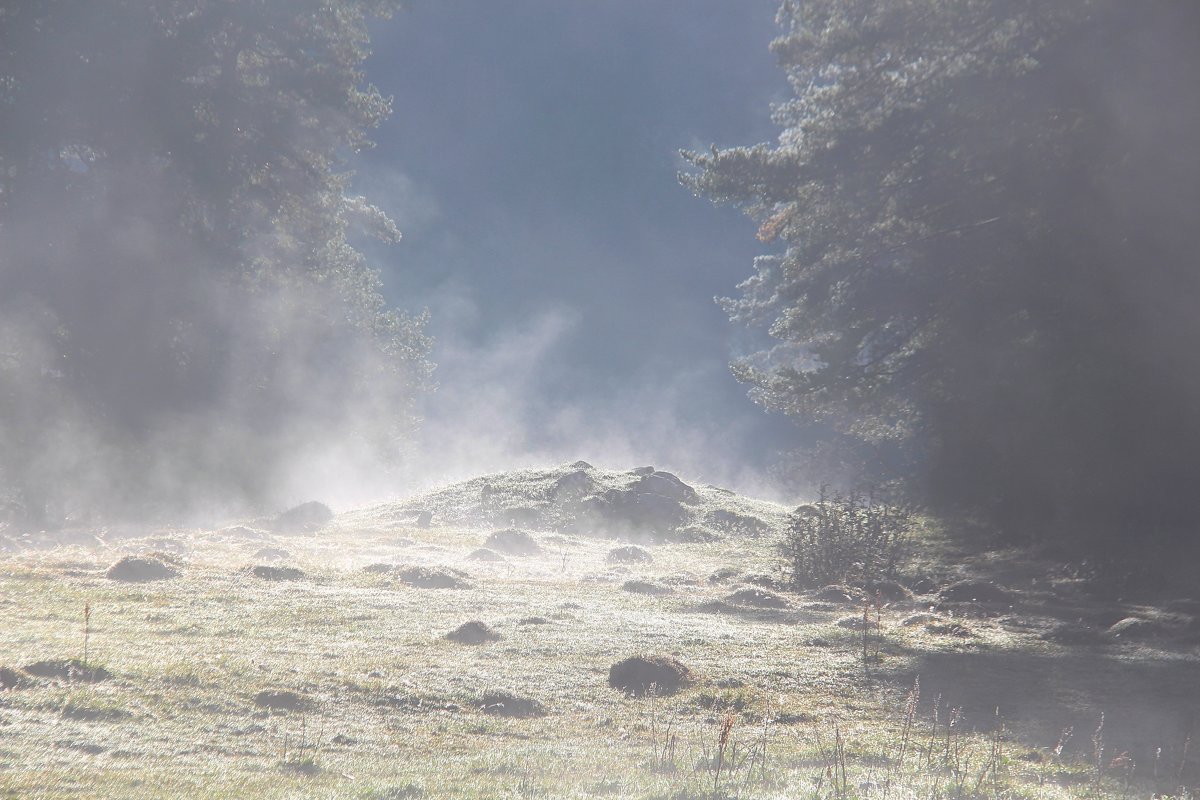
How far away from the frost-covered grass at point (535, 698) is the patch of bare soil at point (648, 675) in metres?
0.10

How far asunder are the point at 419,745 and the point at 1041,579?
29.6 feet

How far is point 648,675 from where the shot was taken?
6.15 metres

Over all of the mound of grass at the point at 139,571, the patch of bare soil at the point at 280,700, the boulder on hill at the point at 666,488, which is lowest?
the patch of bare soil at the point at 280,700

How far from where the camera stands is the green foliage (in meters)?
11.1

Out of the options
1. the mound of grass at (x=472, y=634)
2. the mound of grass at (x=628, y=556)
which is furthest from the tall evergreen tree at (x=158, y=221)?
the mound of grass at (x=472, y=634)

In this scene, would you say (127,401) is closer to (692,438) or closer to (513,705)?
(513,705)

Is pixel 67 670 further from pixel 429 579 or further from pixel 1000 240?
pixel 1000 240

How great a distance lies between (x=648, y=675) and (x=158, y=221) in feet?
60.3

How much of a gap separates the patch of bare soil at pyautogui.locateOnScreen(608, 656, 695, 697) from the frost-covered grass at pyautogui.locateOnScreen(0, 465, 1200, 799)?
0.10 meters

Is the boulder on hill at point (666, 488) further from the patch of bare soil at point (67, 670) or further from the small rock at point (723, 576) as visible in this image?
the patch of bare soil at point (67, 670)

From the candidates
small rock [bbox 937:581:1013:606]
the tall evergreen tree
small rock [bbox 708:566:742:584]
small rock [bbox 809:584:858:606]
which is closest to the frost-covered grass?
small rock [bbox 809:584:858:606]

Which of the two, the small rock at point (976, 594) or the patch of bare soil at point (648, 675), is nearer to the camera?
the patch of bare soil at point (648, 675)

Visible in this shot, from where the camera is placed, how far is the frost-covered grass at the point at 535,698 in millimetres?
4078

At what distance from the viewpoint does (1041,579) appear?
11602mm
